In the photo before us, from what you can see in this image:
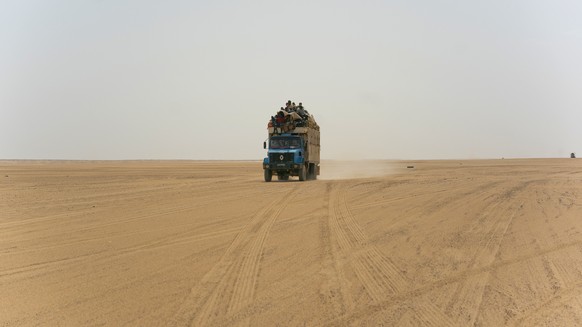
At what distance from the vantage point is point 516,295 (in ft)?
22.6

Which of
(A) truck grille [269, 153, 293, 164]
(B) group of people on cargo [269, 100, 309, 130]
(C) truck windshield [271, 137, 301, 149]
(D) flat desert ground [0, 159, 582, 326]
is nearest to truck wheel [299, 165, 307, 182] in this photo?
(A) truck grille [269, 153, 293, 164]

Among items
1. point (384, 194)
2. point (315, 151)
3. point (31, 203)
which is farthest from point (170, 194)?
point (315, 151)

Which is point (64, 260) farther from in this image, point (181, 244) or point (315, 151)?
point (315, 151)

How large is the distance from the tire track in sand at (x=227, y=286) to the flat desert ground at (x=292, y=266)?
3 cm

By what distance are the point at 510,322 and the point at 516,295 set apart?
3.69 ft

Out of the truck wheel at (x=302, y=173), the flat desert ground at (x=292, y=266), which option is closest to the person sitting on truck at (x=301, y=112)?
the truck wheel at (x=302, y=173)

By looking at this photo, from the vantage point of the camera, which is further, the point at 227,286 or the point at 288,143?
the point at 288,143

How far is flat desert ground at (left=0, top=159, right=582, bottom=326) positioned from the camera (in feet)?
20.2

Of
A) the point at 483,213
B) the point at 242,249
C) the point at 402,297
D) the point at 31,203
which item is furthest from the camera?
the point at 31,203

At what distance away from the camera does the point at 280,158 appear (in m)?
32.4

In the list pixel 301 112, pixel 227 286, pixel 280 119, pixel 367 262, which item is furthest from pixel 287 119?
pixel 227 286

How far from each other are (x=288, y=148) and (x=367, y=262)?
2395 centimetres

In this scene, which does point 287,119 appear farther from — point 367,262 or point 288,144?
point 367,262

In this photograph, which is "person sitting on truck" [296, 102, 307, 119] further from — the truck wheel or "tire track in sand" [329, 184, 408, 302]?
"tire track in sand" [329, 184, 408, 302]
